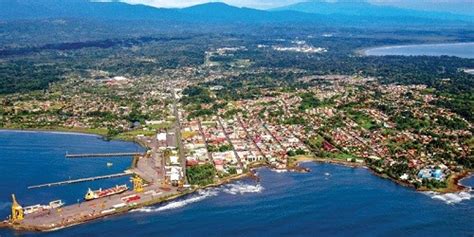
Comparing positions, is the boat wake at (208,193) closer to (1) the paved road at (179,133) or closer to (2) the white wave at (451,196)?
(1) the paved road at (179,133)

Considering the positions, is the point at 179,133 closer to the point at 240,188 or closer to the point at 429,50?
the point at 240,188

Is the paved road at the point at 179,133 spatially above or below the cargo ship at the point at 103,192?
above

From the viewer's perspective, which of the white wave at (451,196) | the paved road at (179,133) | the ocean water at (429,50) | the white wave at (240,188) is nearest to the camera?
the white wave at (451,196)

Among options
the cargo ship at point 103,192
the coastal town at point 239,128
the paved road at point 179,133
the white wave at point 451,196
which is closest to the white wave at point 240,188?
the coastal town at point 239,128

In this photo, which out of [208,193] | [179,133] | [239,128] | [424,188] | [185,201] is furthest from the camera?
Result: [239,128]

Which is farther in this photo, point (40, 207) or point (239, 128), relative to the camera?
point (239, 128)

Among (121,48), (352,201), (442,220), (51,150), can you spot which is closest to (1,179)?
(51,150)

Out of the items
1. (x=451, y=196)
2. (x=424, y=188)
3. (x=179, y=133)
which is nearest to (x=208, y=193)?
(x=424, y=188)
